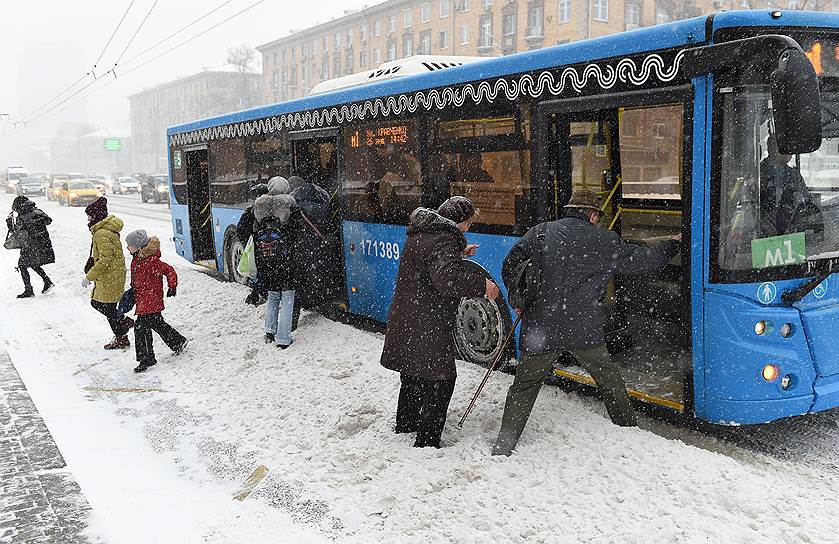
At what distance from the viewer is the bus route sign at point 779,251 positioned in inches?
204

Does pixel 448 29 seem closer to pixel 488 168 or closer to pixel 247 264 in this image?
pixel 247 264


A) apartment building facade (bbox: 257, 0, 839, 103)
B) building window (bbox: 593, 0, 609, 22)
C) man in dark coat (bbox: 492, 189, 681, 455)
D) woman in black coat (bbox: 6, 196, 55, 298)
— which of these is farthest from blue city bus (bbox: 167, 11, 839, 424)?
building window (bbox: 593, 0, 609, 22)

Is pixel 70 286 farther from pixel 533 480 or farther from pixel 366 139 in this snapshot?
pixel 533 480

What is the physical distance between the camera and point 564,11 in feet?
155

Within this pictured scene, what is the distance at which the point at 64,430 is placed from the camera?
6445 mm

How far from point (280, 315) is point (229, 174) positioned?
4879 mm

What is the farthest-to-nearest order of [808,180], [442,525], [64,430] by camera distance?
[64,430] < [808,180] < [442,525]

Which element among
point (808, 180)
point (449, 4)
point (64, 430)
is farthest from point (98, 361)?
point (449, 4)

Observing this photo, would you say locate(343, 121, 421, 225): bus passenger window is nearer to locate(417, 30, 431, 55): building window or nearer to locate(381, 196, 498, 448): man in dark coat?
locate(381, 196, 498, 448): man in dark coat

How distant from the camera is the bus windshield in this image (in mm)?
5094

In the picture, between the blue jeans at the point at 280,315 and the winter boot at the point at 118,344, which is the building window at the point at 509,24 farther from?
the winter boot at the point at 118,344

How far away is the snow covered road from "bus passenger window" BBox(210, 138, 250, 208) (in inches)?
178

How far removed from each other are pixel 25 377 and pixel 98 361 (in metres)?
0.82

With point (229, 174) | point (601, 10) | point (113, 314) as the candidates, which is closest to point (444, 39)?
point (601, 10)
